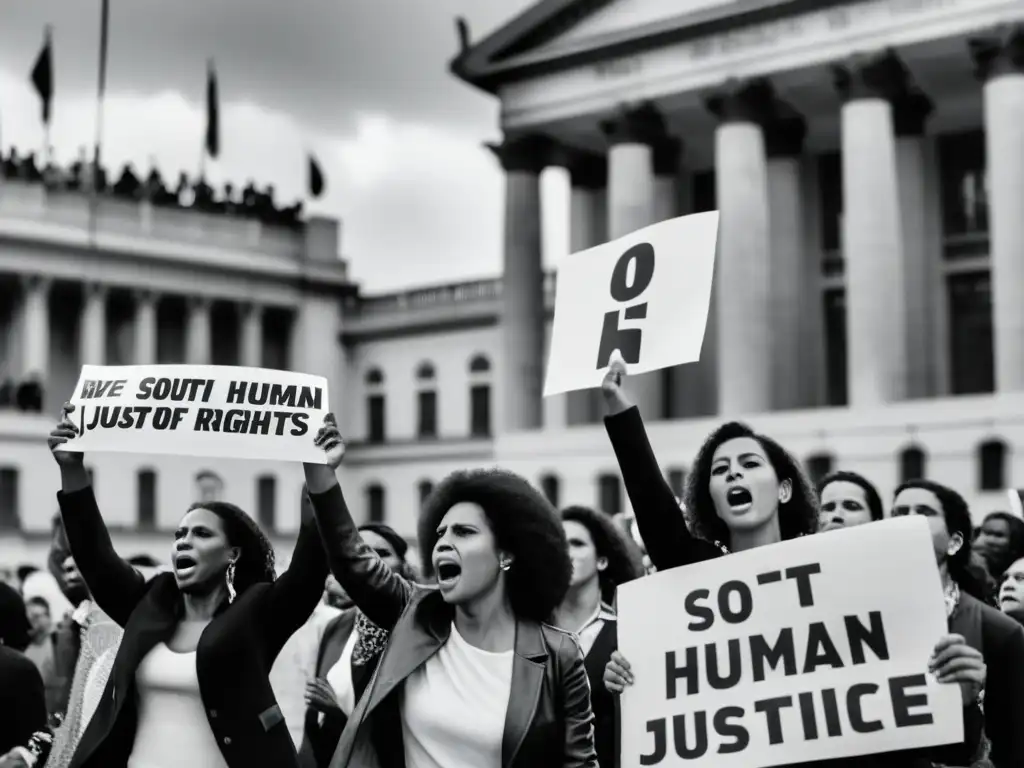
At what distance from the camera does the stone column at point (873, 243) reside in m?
40.1

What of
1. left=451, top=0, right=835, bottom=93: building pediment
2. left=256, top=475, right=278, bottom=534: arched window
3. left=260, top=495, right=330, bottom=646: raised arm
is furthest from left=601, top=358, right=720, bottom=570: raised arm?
left=256, top=475, right=278, bottom=534: arched window

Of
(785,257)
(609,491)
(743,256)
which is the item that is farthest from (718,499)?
(609,491)

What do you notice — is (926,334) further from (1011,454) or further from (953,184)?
(1011,454)

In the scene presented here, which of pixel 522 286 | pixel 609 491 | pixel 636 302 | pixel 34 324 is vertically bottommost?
pixel 636 302

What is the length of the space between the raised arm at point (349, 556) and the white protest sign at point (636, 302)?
926mm

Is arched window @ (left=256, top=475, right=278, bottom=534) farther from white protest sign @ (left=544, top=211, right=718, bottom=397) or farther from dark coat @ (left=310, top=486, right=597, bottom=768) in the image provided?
dark coat @ (left=310, top=486, right=597, bottom=768)

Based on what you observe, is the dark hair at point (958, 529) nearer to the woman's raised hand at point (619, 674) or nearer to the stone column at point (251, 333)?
the woman's raised hand at point (619, 674)

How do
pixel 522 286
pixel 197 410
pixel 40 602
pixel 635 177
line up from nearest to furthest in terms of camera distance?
pixel 197 410
pixel 40 602
pixel 635 177
pixel 522 286

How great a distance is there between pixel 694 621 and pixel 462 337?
58989mm

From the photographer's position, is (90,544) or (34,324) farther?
(34,324)

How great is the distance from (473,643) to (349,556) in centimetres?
60

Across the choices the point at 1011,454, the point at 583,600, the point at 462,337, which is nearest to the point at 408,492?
the point at 462,337

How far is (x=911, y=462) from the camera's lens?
40188 millimetres

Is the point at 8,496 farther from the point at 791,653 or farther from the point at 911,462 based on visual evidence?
the point at 791,653
